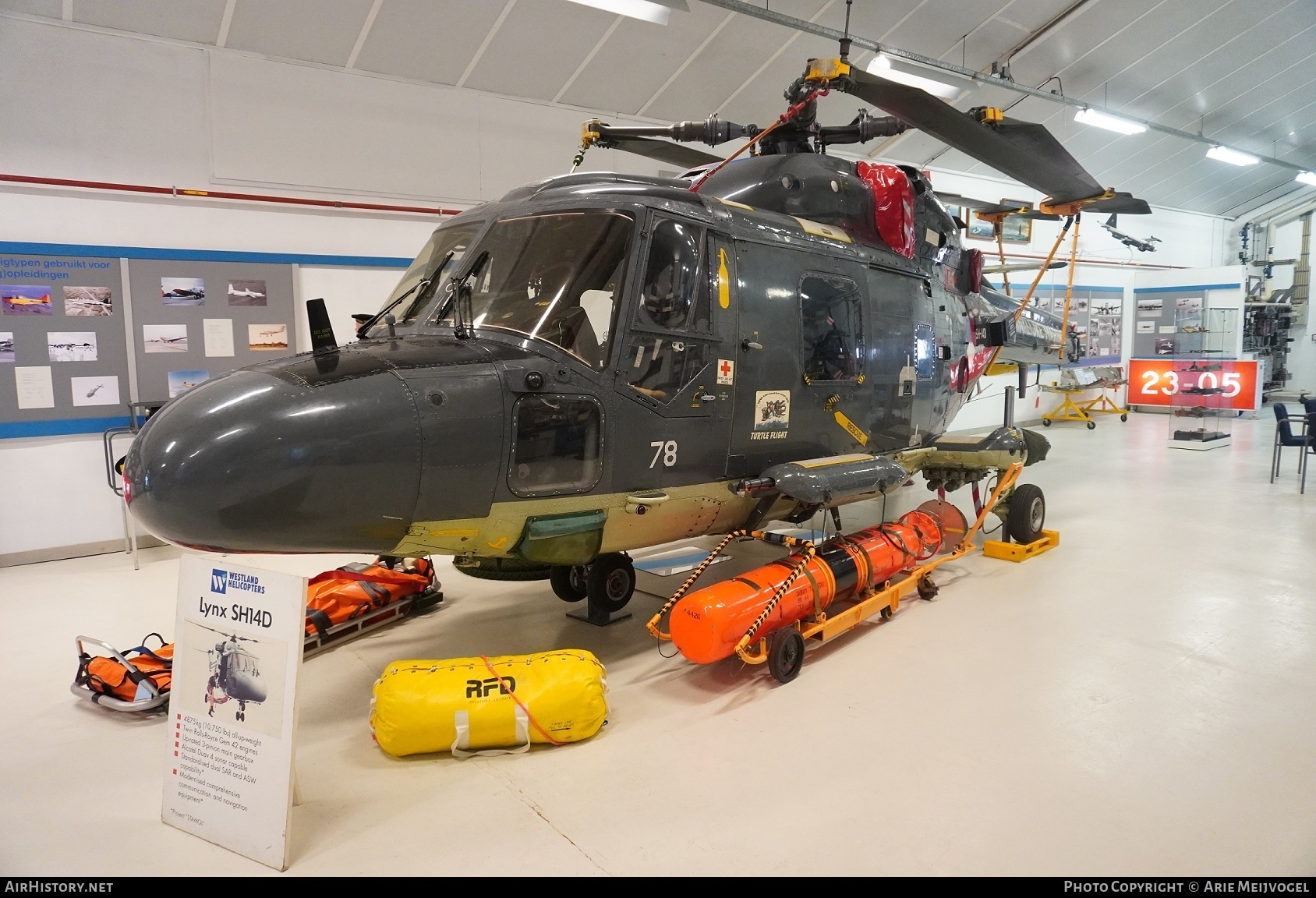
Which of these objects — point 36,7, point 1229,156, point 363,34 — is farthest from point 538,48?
point 1229,156

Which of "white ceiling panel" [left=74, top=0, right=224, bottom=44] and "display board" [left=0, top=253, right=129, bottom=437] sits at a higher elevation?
"white ceiling panel" [left=74, top=0, right=224, bottom=44]

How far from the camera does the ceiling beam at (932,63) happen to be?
324 inches

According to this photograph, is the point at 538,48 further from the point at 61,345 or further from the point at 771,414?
the point at 771,414

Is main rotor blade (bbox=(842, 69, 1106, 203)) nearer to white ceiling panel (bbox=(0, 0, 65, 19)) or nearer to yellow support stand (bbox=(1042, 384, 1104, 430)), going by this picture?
white ceiling panel (bbox=(0, 0, 65, 19))

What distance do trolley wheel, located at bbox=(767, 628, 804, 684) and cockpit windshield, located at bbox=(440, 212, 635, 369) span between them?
177cm

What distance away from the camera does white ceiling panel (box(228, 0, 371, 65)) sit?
22.8 ft

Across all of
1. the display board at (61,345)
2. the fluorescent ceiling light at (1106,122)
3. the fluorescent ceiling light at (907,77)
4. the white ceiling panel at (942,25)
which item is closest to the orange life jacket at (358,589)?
the display board at (61,345)

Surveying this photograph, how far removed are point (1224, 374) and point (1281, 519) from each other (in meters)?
11.7

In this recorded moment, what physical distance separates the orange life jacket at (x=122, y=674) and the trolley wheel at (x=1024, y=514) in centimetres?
616

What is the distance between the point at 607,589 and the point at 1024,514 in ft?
12.6

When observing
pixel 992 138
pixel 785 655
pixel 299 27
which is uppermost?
pixel 299 27

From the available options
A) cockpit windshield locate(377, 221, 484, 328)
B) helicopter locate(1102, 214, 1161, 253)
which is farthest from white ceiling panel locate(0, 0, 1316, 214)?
cockpit windshield locate(377, 221, 484, 328)

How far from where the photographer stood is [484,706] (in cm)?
346

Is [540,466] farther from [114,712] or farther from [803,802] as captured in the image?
[114,712]
